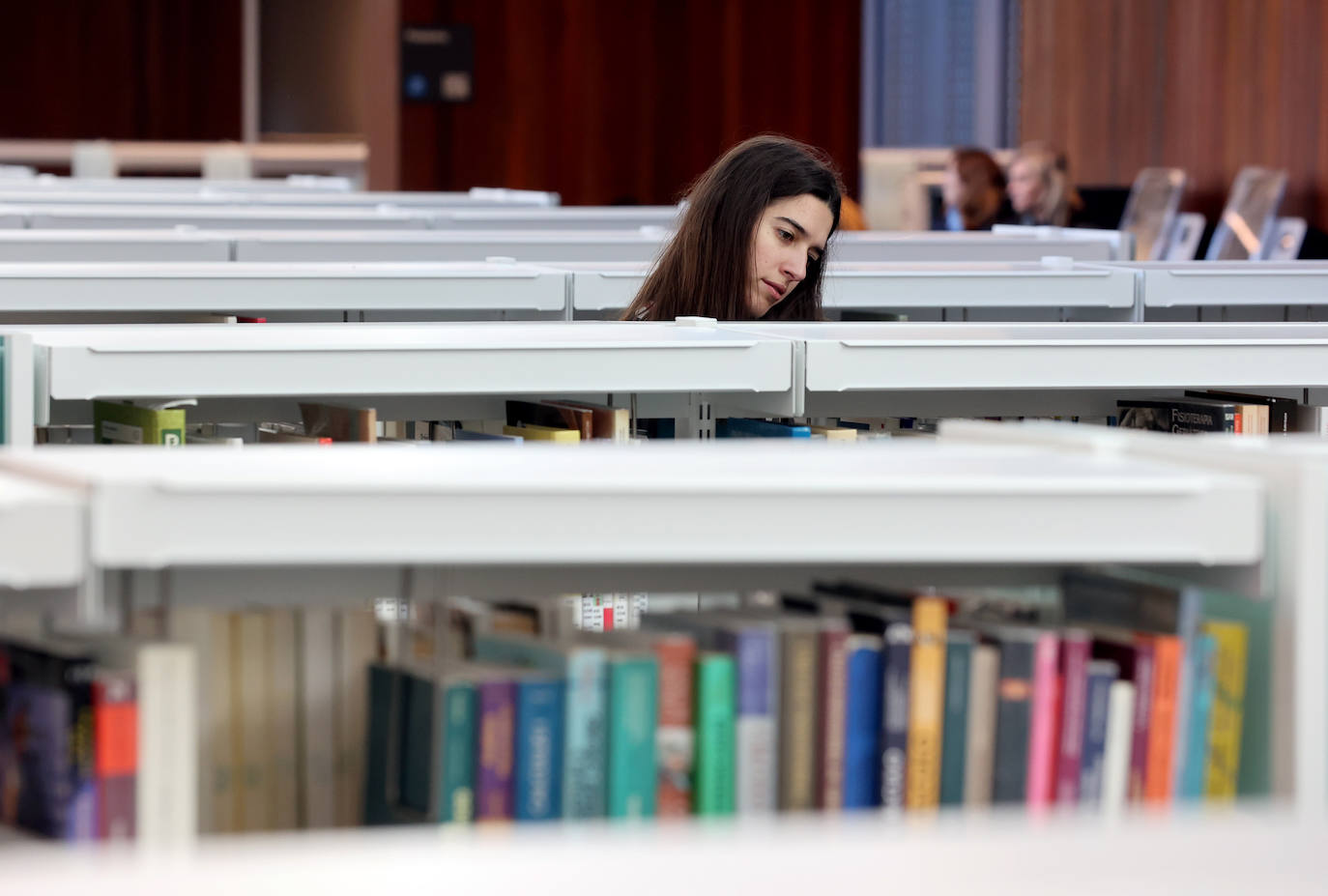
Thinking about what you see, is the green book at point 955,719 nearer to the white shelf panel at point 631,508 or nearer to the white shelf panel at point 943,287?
the white shelf panel at point 631,508

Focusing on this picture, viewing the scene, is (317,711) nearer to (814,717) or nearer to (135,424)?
(814,717)

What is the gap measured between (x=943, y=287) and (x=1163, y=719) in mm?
2760

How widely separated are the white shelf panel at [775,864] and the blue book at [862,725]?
30 cm

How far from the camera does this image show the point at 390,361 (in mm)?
2547

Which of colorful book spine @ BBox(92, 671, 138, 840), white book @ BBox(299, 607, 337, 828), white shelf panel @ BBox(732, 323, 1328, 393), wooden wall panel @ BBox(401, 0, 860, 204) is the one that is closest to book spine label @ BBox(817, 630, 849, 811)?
white book @ BBox(299, 607, 337, 828)

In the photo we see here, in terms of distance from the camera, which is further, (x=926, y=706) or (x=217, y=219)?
(x=217, y=219)

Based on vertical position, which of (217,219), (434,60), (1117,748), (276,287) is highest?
(434,60)

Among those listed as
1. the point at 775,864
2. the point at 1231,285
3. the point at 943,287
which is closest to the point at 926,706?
the point at 775,864

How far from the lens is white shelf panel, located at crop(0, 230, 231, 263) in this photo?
15.4 feet

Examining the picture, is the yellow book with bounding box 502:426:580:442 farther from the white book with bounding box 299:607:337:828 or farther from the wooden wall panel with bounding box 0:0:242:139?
the wooden wall panel with bounding box 0:0:242:139

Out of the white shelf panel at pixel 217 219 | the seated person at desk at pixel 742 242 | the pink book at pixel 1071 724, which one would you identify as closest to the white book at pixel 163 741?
the pink book at pixel 1071 724

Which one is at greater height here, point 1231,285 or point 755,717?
point 1231,285

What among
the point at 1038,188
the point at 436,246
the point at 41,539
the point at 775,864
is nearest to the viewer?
the point at 775,864

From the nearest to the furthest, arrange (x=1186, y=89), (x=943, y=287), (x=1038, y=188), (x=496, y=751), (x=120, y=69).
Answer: (x=496, y=751) → (x=943, y=287) → (x=1038, y=188) → (x=1186, y=89) → (x=120, y=69)
